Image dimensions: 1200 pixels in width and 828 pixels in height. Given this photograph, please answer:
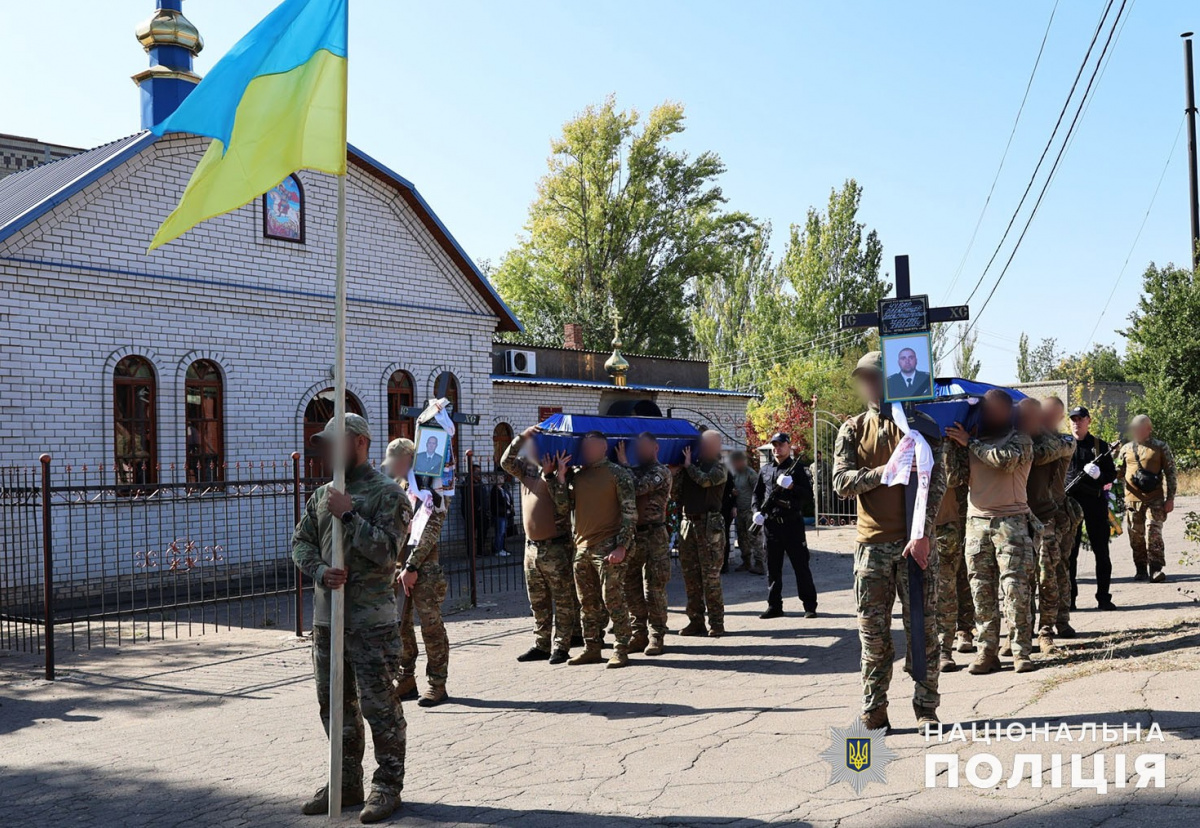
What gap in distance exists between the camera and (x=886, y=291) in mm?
47344

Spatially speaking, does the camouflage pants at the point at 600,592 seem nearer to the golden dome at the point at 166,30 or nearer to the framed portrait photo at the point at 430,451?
the framed portrait photo at the point at 430,451

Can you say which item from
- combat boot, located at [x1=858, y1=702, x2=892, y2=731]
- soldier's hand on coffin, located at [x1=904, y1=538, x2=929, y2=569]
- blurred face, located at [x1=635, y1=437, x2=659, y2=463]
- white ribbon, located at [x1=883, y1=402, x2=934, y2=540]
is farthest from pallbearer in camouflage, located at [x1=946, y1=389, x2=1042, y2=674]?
blurred face, located at [x1=635, y1=437, x2=659, y2=463]

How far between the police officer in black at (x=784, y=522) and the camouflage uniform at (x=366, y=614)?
6.28 metres

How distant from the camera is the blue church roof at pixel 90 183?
45.4 feet

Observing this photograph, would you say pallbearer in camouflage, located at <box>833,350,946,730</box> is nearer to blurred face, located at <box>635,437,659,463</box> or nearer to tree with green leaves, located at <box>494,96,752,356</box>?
blurred face, located at <box>635,437,659,463</box>

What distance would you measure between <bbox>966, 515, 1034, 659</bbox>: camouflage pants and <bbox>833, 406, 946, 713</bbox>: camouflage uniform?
146cm

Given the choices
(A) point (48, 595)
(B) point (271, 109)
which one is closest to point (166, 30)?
(A) point (48, 595)

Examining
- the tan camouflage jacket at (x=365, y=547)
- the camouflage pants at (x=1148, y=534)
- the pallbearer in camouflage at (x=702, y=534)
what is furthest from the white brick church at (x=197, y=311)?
the tan camouflage jacket at (x=365, y=547)

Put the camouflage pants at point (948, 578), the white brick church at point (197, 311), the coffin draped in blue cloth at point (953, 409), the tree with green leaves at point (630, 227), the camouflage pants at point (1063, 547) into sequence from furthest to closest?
the tree with green leaves at point (630, 227), the white brick church at point (197, 311), the camouflage pants at point (1063, 547), the camouflage pants at point (948, 578), the coffin draped in blue cloth at point (953, 409)

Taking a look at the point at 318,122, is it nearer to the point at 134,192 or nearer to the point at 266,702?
the point at 266,702

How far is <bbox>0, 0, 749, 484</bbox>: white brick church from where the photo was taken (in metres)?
14.0

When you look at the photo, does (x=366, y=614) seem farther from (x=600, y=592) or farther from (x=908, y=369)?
(x=600, y=592)

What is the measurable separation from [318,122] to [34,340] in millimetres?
10754

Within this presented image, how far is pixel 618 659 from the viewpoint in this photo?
8.66m
